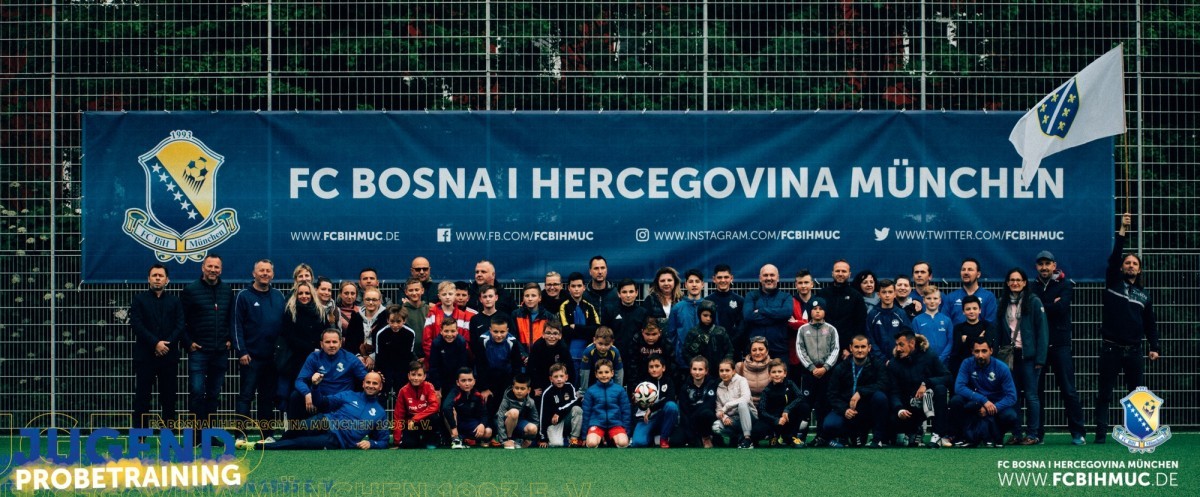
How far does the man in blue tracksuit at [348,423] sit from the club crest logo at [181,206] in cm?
246

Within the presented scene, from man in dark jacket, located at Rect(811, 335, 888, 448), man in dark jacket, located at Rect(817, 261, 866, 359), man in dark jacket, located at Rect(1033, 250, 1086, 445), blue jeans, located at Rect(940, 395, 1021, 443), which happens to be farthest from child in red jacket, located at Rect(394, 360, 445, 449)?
man in dark jacket, located at Rect(1033, 250, 1086, 445)

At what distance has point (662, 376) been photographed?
13.4 m

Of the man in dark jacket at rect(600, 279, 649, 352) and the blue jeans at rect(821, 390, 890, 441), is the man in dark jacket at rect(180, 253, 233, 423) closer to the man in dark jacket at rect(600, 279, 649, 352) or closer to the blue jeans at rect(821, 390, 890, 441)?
the man in dark jacket at rect(600, 279, 649, 352)

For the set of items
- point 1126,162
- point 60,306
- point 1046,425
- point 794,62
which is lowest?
point 1046,425

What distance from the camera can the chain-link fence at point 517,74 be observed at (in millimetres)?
14523

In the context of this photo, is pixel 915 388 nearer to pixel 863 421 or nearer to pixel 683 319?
pixel 863 421

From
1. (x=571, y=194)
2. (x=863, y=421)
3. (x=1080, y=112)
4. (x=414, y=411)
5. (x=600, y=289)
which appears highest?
(x=1080, y=112)

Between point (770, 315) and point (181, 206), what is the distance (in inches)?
240

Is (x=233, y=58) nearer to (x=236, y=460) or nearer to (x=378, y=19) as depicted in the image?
(x=378, y=19)

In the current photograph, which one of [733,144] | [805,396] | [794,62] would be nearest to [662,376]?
[805,396]

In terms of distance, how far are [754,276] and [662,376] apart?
5.90 feet

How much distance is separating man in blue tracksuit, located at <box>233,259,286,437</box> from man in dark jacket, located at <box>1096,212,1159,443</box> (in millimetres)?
7997

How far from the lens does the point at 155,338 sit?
13.4 m

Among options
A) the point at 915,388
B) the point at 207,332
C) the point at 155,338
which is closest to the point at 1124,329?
the point at 915,388
